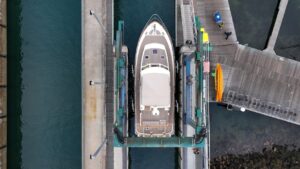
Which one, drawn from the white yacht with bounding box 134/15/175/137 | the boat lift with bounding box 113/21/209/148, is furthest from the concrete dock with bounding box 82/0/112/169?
the white yacht with bounding box 134/15/175/137

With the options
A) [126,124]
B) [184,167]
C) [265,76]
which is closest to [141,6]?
[126,124]

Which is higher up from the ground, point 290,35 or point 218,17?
point 218,17

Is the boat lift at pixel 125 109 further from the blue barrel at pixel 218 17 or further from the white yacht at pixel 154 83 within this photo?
the blue barrel at pixel 218 17

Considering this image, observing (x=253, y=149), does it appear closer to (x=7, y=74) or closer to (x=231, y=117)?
(x=231, y=117)

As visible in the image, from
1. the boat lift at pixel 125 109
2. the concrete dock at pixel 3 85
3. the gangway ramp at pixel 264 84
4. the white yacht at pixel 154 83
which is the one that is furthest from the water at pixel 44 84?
the gangway ramp at pixel 264 84

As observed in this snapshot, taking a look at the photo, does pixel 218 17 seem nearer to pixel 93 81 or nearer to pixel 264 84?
pixel 264 84

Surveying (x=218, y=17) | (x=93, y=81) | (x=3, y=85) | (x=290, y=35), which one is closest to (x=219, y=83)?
(x=218, y=17)
